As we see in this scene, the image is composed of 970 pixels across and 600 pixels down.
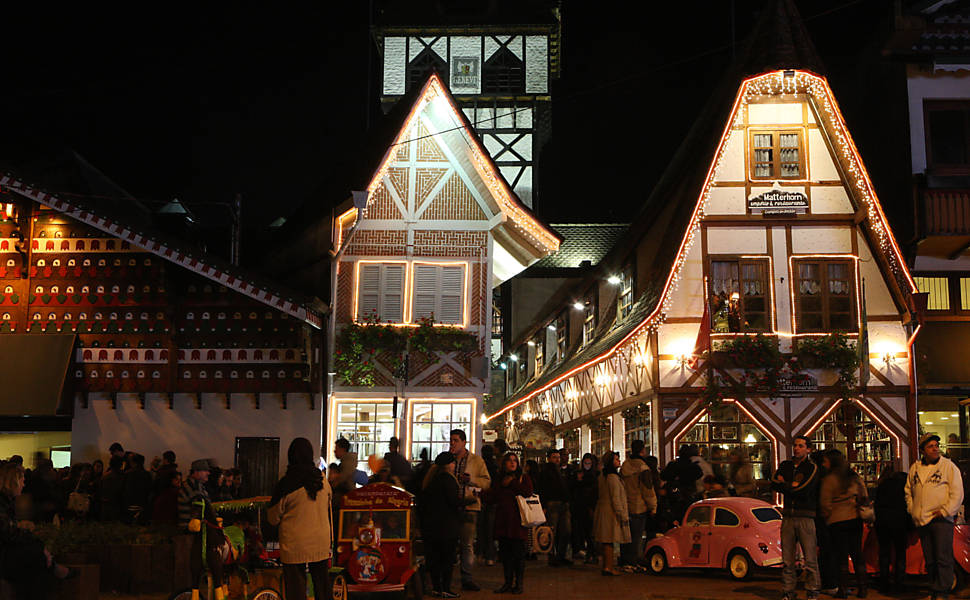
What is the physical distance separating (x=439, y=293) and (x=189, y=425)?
17.3 feet

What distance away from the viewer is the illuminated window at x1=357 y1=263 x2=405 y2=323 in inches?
805

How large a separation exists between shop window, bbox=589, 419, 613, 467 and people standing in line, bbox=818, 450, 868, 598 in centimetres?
1369


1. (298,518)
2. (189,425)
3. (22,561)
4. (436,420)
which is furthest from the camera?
(436,420)

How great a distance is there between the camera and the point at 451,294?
20.6 metres

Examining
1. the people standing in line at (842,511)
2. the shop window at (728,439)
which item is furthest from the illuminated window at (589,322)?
the people standing in line at (842,511)

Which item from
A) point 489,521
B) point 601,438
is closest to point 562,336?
point 601,438

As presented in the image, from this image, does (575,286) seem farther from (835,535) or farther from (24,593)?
(24,593)

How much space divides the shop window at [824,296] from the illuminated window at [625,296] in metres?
4.00

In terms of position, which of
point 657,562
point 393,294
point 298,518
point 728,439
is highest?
point 393,294

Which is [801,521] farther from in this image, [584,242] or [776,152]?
[584,242]

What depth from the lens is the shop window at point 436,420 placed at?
20.2 meters

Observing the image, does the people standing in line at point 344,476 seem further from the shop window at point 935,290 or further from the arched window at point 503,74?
the arched window at point 503,74

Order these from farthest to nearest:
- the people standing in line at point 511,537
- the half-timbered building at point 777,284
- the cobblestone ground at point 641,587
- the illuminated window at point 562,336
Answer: the illuminated window at point 562,336 → the half-timbered building at point 777,284 → the people standing in line at point 511,537 → the cobblestone ground at point 641,587

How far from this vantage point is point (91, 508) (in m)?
17.1
